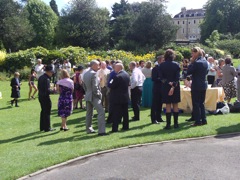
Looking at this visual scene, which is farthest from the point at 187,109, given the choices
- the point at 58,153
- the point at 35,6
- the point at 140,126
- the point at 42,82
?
the point at 35,6

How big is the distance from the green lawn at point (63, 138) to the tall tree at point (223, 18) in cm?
7154

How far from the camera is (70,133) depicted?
965 cm

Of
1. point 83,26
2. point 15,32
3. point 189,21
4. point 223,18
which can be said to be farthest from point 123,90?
point 189,21

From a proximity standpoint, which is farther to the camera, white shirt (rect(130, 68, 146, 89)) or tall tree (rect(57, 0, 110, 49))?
tall tree (rect(57, 0, 110, 49))

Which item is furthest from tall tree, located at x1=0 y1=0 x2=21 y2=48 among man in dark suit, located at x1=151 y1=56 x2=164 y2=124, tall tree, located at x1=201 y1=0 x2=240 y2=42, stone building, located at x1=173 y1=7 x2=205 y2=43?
stone building, located at x1=173 y1=7 x2=205 y2=43

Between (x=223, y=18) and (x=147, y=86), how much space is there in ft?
231

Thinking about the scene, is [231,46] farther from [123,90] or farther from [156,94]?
[123,90]

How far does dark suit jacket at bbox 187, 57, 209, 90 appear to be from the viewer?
368 inches

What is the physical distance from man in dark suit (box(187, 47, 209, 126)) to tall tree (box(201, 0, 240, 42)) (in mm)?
72653

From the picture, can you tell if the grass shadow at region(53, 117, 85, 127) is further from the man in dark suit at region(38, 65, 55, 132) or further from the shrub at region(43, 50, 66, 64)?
the shrub at region(43, 50, 66, 64)

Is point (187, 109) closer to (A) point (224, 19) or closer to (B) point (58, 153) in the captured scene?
(B) point (58, 153)

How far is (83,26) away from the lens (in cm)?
4916

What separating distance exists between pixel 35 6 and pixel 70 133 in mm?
71723

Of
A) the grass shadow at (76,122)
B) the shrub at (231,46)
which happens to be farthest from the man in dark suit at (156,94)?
the shrub at (231,46)
